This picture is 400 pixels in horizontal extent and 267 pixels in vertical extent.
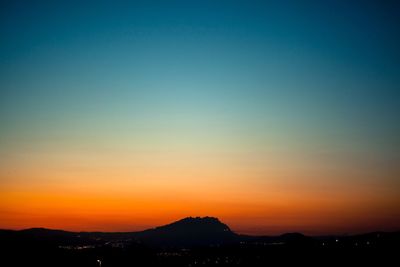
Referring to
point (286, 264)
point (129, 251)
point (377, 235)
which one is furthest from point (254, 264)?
point (377, 235)

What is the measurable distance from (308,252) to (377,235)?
203 ft

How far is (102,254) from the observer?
134m

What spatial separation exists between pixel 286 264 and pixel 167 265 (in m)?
31.3

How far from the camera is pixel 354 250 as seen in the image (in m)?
125

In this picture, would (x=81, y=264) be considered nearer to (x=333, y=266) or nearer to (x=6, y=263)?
(x=6, y=263)

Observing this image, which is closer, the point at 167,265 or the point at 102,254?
the point at 167,265

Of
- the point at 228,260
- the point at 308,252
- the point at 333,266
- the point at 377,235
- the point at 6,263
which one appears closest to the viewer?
the point at 6,263

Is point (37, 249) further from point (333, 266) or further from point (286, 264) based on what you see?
point (333, 266)

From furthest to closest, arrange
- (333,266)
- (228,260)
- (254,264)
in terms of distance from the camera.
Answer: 1. (228,260)
2. (254,264)
3. (333,266)

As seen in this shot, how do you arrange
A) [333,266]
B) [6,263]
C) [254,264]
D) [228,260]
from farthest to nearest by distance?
1. [228,260]
2. [254,264]
3. [333,266]
4. [6,263]

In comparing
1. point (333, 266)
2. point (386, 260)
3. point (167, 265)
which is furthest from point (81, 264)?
point (386, 260)

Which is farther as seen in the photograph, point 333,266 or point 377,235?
point 377,235

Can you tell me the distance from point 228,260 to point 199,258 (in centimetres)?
1257

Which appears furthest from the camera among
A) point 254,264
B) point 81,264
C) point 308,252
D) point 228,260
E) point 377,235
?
point 377,235
